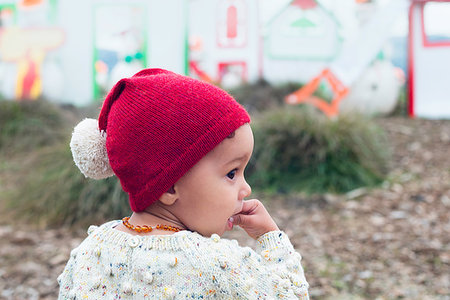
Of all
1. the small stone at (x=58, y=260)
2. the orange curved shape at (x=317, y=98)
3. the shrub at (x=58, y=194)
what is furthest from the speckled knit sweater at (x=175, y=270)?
the orange curved shape at (x=317, y=98)

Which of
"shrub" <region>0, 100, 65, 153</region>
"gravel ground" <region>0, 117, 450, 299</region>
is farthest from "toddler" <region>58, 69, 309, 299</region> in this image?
"shrub" <region>0, 100, 65, 153</region>

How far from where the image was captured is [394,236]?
385 cm

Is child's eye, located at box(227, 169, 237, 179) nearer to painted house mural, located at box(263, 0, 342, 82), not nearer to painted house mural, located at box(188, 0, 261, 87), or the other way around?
painted house mural, located at box(263, 0, 342, 82)

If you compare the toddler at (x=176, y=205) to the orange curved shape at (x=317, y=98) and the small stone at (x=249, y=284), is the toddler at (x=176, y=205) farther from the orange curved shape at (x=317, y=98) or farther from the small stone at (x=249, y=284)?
the orange curved shape at (x=317, y=98)

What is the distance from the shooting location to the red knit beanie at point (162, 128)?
136 cm

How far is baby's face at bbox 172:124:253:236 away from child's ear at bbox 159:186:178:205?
0.5 inches

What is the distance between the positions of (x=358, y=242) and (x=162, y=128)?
9.09 feet

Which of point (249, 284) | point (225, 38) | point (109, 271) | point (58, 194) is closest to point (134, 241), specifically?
point (109, 271)

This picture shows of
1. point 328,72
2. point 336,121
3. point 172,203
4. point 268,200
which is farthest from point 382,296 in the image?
point 328,72

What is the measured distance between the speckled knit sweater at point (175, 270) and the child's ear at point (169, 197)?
99mm

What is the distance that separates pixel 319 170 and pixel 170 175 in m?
3.60

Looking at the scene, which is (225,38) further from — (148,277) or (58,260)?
(148,277)

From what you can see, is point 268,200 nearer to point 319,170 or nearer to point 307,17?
point 319,170

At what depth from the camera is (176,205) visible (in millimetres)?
1416
